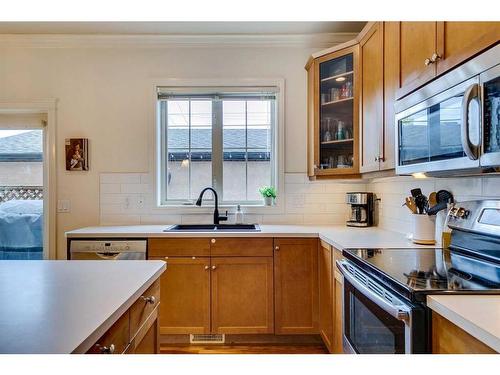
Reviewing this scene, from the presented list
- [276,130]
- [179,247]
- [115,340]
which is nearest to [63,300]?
[115,340]

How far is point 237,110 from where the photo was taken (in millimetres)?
3236

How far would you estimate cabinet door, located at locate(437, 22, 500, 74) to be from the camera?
3.62 feet

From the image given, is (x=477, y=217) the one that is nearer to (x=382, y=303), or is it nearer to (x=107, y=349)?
(x=382, y=303)

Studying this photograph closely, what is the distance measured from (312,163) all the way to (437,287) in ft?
6.07

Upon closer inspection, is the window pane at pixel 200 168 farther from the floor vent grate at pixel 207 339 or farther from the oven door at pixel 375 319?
the oven door at pixel 375 319

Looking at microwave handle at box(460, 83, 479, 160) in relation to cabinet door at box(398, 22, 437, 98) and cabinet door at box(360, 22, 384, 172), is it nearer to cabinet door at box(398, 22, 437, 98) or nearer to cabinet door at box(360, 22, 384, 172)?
cabinet door at box(398, 22, 437, 98)

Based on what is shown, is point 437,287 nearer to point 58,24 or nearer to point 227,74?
point 227,74

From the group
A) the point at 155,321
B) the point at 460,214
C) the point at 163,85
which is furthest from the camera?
the point at 163,85

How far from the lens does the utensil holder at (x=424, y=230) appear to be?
1.98 meters

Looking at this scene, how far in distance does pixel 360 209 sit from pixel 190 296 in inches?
60.3

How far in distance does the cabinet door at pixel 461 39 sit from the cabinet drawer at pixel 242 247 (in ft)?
5.20

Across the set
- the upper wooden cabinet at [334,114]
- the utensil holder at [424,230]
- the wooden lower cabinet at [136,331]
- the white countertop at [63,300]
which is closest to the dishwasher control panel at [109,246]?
the white countertop at [63,300]

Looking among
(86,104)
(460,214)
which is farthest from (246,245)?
(86,104)

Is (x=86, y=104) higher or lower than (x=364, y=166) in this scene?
higher
